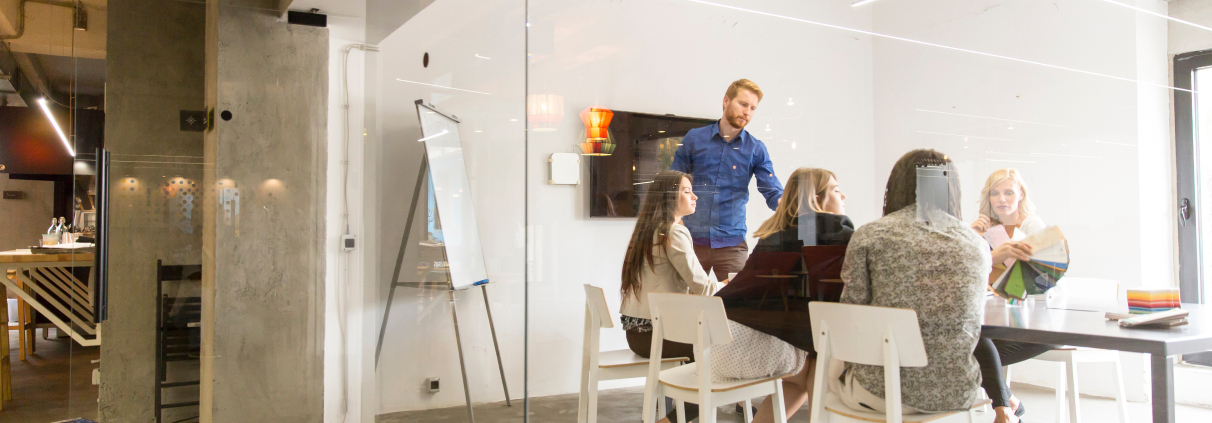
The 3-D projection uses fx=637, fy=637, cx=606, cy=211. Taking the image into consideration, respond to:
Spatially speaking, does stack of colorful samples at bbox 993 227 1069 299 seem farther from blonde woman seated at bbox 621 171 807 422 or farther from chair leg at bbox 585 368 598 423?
chair leg at bbox 585 368 598 423

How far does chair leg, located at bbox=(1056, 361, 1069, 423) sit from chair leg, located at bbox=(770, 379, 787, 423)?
2.51 feet

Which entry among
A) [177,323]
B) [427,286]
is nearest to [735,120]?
[427,286]

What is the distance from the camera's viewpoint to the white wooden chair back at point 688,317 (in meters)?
Answer: 2.05

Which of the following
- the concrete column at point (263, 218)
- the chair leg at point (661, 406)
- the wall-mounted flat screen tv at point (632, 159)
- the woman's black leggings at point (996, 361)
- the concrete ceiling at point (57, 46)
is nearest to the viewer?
the woman's black leggings at point (996, 361)

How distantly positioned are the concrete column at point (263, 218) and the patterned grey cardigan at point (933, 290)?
288 centimetres

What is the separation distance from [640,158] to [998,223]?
3.71ft

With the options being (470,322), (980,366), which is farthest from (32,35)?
(980,366)

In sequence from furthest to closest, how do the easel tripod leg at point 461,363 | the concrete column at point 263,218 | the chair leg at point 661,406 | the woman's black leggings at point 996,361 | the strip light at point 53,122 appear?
the strip light at point 53,122
the concrete column at point 263,218
the easel tripod leg at point 461,363
the chair leg at point 661,406
the woman's black leggings at point 996,361

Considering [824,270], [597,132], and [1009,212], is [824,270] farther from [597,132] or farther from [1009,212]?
[597,132]

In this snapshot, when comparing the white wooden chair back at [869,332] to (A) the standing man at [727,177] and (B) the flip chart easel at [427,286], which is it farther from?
(B) the flip chart easel at [427,286]

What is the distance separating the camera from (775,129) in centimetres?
193

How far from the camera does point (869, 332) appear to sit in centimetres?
166

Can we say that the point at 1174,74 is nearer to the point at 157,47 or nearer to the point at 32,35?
the point at 157,47

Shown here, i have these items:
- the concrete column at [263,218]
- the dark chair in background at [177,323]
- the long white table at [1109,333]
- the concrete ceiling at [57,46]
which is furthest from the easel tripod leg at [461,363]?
the concrete ceiling at [57,46]
